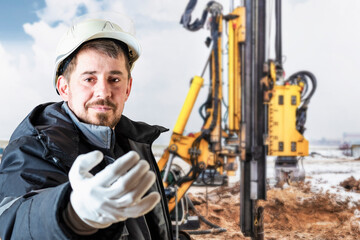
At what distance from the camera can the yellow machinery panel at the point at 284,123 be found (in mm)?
5949

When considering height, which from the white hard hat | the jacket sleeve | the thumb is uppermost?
the white hard hat

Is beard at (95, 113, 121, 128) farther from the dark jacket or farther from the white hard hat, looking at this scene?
the white hard hat

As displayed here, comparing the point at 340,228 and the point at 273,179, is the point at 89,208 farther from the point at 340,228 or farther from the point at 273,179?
the point at 273,179

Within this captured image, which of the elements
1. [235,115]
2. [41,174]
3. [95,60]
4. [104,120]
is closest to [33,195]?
[41,174]

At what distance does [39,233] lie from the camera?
2.98ft

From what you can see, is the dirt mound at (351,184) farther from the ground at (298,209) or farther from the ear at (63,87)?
the ear at (63,87)

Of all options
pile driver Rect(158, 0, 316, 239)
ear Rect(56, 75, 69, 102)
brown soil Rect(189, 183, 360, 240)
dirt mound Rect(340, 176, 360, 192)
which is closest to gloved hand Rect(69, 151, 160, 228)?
ear Rect(56, 75, 69, 102)

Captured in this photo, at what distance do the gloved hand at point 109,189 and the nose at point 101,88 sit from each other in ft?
1.70

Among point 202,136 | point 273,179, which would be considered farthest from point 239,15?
point 273,179

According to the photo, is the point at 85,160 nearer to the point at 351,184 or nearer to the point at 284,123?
the point at 284,123

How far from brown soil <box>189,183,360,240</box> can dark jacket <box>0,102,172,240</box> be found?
380 cm

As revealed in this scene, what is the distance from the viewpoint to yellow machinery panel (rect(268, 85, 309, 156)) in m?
5.95

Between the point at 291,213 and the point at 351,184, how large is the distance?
203 cm

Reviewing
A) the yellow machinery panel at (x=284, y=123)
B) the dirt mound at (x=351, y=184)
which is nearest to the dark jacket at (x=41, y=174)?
the yellow machinery panel at (x=284, y=123)
